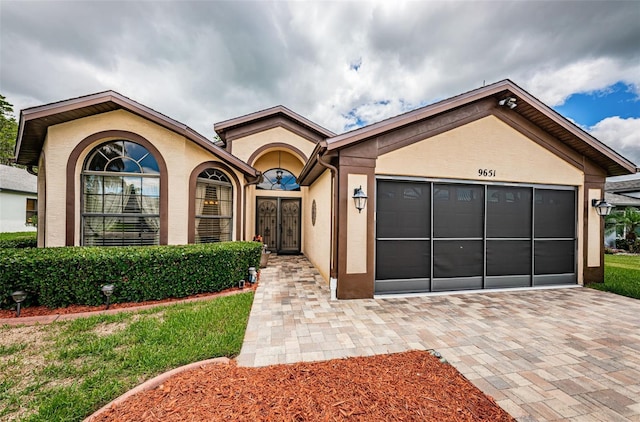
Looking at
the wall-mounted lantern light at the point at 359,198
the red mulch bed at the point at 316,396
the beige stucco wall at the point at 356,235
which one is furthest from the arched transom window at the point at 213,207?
the red mulch bed at the point at 316,396

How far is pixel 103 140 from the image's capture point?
6598 mm

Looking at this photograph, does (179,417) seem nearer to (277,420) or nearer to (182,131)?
(277,420)

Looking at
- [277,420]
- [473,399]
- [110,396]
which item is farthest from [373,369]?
[110,396]

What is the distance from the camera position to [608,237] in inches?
591

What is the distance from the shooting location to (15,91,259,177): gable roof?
583 cm

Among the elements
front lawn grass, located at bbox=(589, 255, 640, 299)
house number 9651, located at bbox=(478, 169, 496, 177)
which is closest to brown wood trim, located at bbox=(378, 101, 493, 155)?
house number 9651, located at bbox=(478, 169, 496, 177)

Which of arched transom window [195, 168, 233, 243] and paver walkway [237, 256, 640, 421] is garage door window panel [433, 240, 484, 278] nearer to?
paver walkway [237, 256, 640, 421]

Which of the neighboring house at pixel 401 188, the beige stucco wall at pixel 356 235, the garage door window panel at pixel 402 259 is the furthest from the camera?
the garage door window panel at pixel 402 259

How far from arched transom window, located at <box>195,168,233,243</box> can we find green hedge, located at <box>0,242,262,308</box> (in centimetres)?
169

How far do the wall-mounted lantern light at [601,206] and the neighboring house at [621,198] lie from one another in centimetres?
1084

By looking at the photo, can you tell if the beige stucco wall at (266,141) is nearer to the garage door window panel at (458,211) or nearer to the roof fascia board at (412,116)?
the roof fascia board at (412,116)

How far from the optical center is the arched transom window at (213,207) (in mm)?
7410

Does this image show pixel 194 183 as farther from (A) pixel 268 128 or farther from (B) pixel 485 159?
(B) pixel 485 159

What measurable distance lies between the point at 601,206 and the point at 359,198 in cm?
683
